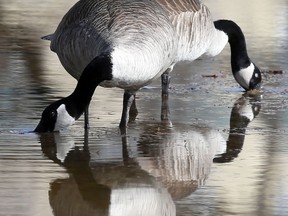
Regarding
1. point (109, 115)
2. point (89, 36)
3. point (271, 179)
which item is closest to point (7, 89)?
point (109, 115)

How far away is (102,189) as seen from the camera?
7211 mm

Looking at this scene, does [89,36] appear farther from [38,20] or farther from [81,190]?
[38,20]

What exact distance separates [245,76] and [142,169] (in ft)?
15.5

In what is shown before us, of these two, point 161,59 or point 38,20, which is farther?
point 38,20

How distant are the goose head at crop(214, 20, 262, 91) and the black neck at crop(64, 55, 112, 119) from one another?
13.6 ft

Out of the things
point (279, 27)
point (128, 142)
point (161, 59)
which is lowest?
point (279, 27)

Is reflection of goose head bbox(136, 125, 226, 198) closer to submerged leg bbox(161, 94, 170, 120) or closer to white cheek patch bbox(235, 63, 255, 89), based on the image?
submerged leg bbox(161, 94, 170, 120)

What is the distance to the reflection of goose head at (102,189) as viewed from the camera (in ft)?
21.7

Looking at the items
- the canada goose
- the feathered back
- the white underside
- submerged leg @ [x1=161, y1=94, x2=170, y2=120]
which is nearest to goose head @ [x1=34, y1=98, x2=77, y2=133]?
the canada goose

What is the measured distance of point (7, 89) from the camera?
1140cm

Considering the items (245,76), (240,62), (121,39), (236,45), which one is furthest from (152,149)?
(236,45)

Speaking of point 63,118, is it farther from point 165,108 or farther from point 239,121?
point 165,108

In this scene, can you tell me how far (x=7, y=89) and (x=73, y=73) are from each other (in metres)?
1.95

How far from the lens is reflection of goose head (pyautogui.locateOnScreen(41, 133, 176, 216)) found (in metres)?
6.63
